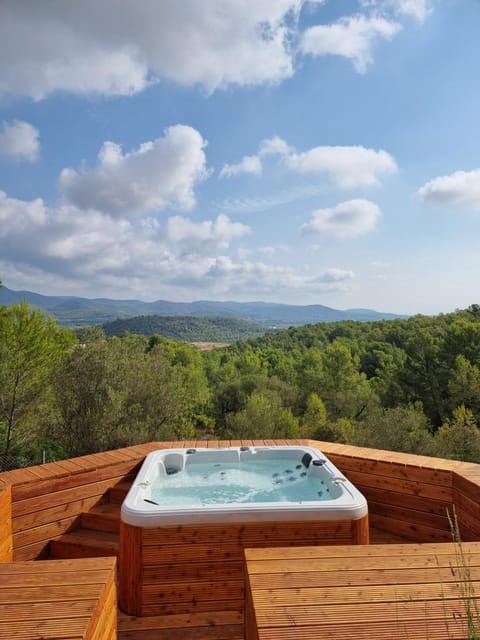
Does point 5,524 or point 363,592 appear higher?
point 363,592

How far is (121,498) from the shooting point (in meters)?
3.36

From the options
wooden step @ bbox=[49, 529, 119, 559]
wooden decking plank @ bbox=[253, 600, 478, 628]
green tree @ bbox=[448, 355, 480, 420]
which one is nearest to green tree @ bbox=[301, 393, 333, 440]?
green tree @ bbox=[448, 355, 480, 420]

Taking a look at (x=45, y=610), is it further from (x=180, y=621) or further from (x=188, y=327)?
(x=188, y=327)

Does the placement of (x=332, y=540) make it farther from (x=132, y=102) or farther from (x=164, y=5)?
(x=132, y=102)

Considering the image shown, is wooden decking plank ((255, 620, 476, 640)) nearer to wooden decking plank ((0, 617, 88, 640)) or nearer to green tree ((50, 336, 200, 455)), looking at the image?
wooden decking plank ((0, 617, 88, 640))

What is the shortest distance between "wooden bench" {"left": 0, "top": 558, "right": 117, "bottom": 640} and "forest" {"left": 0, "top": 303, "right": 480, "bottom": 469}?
506cm

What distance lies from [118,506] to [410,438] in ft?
37.5

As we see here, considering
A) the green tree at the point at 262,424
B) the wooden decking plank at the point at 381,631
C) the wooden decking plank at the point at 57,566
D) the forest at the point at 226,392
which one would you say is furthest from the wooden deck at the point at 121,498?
the green tree at the point at 262,424

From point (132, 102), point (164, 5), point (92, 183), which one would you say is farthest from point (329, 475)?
point (92, 183)

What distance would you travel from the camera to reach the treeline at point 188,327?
187 ft

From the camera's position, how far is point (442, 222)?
320 inches

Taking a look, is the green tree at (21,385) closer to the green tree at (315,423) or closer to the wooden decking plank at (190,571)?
the wooden decking plank at (190,571)

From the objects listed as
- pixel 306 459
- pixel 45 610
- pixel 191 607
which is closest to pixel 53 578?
pixel 45 610

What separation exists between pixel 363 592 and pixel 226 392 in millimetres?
19967
